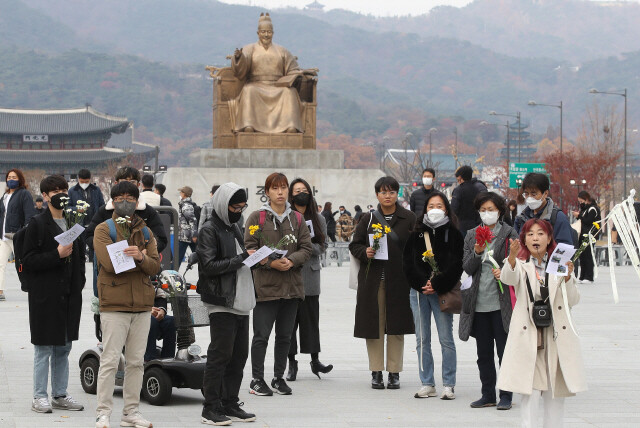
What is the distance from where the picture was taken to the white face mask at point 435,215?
26.8 ft

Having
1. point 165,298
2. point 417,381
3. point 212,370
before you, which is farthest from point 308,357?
point 212,370

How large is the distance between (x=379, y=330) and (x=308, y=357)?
1840mm

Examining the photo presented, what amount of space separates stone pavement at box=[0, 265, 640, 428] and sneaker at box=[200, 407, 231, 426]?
9 cm

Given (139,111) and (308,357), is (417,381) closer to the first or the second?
(308,357)

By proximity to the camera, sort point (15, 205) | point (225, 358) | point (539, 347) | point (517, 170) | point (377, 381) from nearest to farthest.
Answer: point (539, 347)
point (225, 358)
point (377, 381)
point (15, 205)
point (517, 170)

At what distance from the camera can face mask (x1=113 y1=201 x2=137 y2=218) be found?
7000 mm

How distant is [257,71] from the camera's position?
24.0m

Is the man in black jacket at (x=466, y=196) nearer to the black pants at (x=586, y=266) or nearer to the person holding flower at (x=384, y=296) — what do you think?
the person holding flower at (x=384, y=296)

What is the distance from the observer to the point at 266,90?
23.6 metres

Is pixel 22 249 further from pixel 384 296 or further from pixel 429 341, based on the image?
pixel 429 341

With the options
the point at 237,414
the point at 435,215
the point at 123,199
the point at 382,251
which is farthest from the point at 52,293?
the point at 435,215

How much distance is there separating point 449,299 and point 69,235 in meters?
2.67

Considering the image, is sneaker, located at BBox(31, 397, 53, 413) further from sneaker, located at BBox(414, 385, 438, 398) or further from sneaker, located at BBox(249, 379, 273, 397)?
sneaker, located at BBox(414, 385, 438, 398)

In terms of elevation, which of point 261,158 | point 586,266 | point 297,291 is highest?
point 261,158
